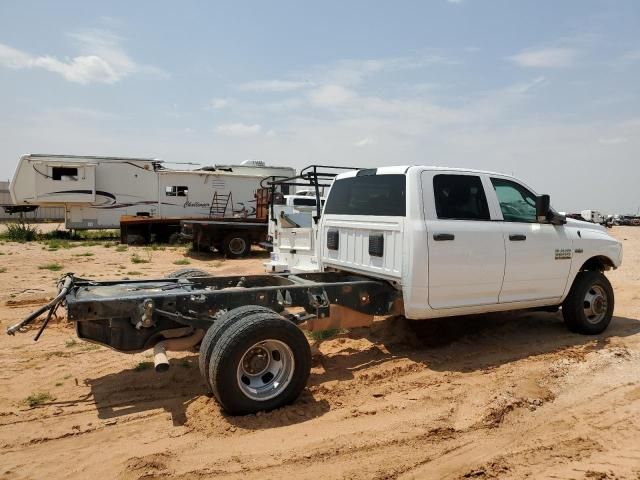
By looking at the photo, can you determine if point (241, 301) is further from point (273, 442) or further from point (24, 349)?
point (24, 349)

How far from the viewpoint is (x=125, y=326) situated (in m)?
A: 4.15

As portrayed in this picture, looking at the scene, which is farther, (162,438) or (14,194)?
(14,194)

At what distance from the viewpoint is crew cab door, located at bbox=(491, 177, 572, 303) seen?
18.0 feet

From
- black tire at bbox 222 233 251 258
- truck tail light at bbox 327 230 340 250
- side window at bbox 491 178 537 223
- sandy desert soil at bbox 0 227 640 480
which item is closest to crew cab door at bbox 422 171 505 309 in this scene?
side window at bbox 491 178 537 223

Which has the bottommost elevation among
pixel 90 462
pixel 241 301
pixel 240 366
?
pixel 90 462

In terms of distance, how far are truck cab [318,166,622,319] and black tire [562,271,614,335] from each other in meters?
0.04

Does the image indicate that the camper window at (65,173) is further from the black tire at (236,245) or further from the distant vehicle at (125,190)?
the black tire at (236,245)

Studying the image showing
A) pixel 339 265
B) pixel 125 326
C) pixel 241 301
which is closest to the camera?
pixel 125 326

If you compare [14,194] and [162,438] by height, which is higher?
[14,194]

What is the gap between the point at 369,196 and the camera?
18.3 feet

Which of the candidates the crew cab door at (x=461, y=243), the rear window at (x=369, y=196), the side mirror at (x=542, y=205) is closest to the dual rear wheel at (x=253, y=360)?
the crew cab door at (x=461, y=243)

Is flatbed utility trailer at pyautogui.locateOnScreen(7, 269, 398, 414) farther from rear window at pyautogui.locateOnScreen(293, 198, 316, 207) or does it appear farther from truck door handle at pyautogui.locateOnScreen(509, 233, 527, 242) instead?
rear window at pyautogui.locateOnScreen(293, 198, 316, 207)

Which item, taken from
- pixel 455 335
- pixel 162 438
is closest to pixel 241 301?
pixel 162 438

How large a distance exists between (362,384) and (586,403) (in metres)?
1.92
